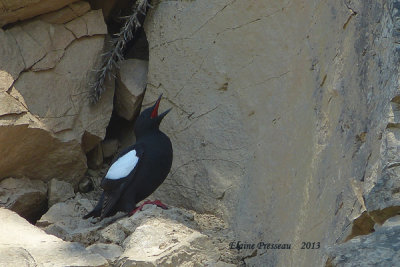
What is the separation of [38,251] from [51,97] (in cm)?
151

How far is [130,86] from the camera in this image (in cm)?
545

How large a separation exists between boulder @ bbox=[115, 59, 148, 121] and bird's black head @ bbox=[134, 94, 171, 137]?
0.39 metres

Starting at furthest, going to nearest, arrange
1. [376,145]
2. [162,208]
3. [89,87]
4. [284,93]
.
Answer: [89,87] < [162,208] < [284,93] < [376,145]

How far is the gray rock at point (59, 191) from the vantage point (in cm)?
522

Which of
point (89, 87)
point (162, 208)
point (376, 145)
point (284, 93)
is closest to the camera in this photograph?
point (376, 145)

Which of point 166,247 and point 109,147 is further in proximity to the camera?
point 109,147

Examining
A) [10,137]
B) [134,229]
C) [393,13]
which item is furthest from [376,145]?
[10,137]

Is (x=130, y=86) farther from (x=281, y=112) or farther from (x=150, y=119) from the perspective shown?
(x=281, y=112)

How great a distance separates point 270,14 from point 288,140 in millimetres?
903

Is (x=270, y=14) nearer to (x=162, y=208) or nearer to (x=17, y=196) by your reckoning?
(x=162, y=208)

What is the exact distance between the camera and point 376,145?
2947 mm

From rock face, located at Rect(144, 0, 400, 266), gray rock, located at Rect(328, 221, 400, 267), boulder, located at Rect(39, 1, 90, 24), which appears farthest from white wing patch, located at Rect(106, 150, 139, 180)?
gray rock, located at Rect(328, 221, 400, 267)

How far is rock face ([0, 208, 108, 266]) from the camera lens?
386 cm

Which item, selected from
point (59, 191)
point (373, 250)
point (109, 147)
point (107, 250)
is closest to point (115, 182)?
point (59, 191)
